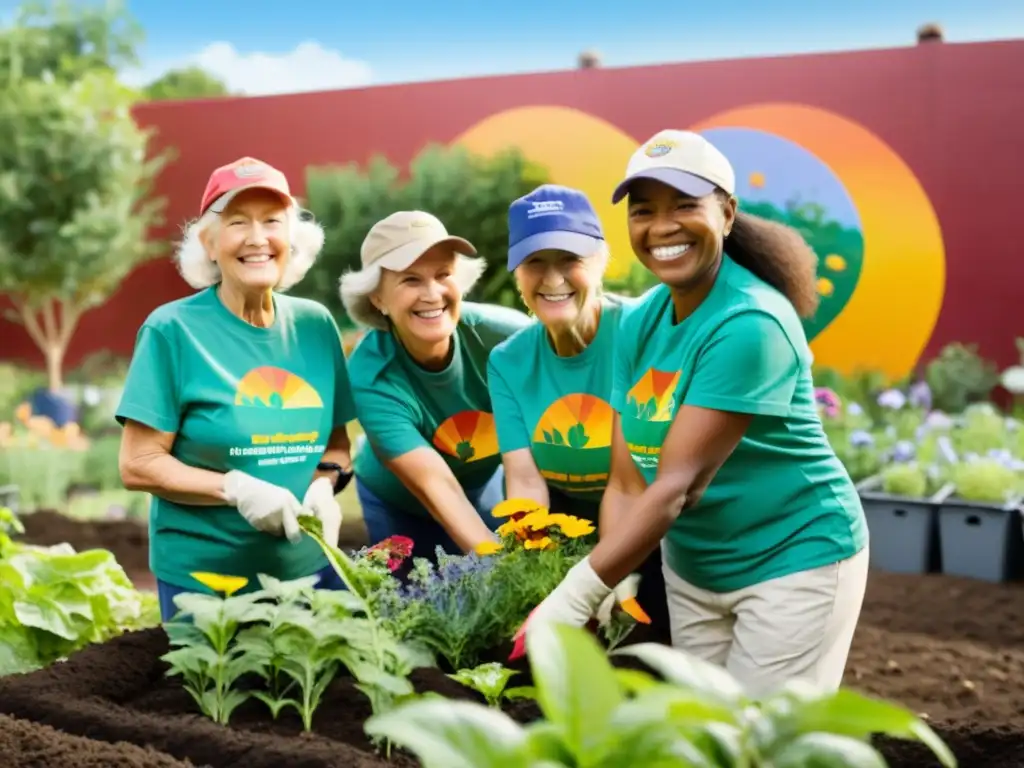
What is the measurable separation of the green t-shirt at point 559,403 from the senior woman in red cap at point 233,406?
17.7 inches

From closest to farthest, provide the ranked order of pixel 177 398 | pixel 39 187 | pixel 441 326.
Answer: pixel 177 398 → pixel 441 326 → pixel 39 187

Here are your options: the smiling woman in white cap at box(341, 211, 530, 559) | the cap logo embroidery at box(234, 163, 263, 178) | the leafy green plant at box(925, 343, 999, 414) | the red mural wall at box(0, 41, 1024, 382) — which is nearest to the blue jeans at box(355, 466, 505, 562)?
the smiling woman in white cap at box(341, 211, 530, 559)

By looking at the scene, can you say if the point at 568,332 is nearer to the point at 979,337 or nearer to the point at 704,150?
the point at 704,150

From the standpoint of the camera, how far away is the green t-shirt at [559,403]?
8.58 feet

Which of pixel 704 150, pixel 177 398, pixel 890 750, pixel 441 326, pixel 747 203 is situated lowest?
pixel 890 750

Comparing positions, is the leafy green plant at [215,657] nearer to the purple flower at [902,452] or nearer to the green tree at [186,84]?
the purple flower at [902,452]

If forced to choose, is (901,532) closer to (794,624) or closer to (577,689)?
(794,624)

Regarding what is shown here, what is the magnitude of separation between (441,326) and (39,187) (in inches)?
361

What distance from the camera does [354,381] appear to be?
285 centimetres

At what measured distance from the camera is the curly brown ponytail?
2117mm

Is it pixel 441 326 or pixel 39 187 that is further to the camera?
pixel 39 187


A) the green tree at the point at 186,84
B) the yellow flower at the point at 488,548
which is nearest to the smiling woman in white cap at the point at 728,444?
the yellow flower at the point at 488,548

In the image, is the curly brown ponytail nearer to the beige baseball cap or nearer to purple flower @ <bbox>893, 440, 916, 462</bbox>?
the beige baseball cap

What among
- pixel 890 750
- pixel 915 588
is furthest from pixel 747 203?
pixel 890 750
